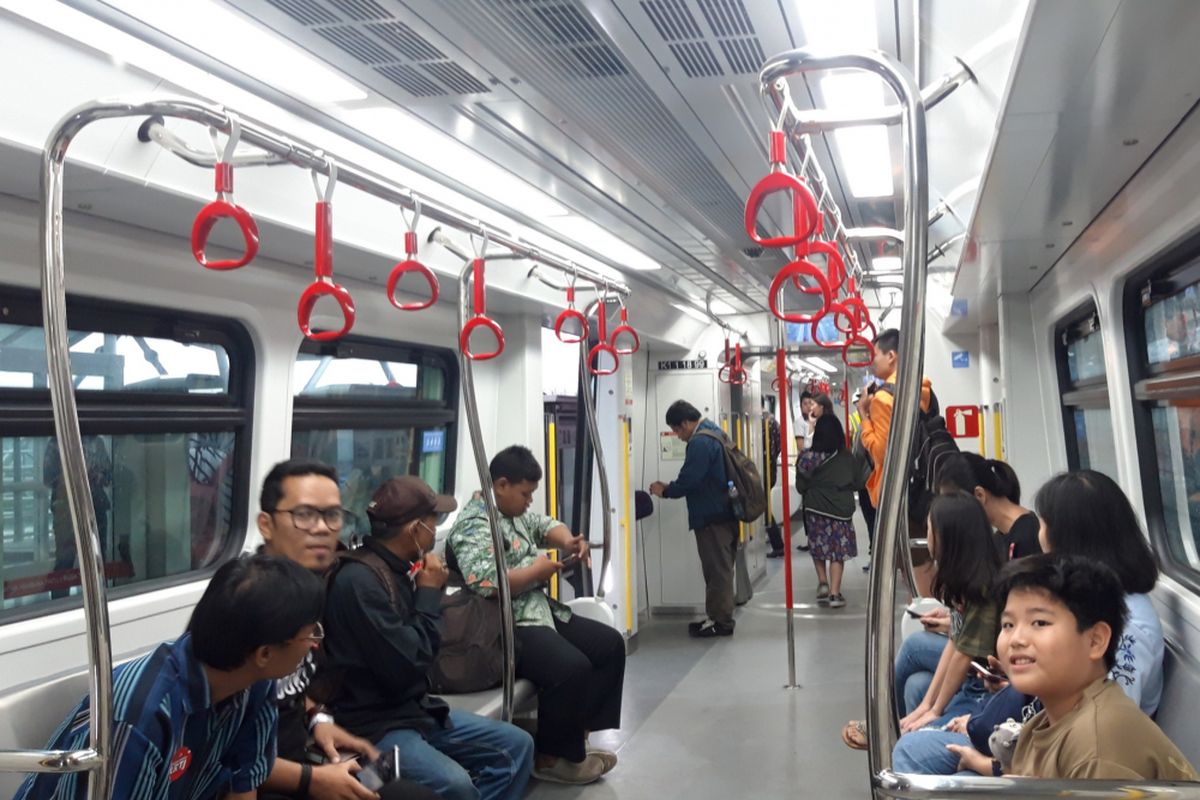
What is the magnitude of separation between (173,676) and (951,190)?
3.17 metres

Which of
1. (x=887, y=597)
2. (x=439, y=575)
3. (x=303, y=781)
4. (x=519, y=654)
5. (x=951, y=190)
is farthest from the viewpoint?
(x=519, y=654)

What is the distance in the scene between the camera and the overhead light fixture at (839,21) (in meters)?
2.44

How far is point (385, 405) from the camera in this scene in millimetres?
4777

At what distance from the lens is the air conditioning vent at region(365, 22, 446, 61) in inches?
97.2

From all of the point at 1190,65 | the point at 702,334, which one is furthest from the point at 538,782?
the point at 702,334

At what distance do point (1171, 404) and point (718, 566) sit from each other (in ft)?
13.4

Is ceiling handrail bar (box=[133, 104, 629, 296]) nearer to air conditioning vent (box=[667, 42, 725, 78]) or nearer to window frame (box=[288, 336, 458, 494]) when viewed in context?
air conditioning vent (box=[667, 42, 725, 78])

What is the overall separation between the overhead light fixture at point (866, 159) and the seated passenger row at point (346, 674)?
1836 mm

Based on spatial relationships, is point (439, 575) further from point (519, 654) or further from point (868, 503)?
point (868, 503)

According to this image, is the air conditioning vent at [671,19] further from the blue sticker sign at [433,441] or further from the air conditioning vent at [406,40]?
the blue sticker sign at [433,441]

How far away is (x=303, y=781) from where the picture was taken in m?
2.68

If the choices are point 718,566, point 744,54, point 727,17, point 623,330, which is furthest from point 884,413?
point 727,17

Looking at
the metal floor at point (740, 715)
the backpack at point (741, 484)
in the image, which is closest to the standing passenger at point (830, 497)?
the metal floor at point (740, 715)

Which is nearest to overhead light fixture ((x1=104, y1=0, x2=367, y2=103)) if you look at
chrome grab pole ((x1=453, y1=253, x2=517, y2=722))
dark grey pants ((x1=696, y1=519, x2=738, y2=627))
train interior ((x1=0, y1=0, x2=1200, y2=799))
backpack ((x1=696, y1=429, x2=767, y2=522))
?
train interior ((x1=0, y1=0, x2=1200, y2=799))
